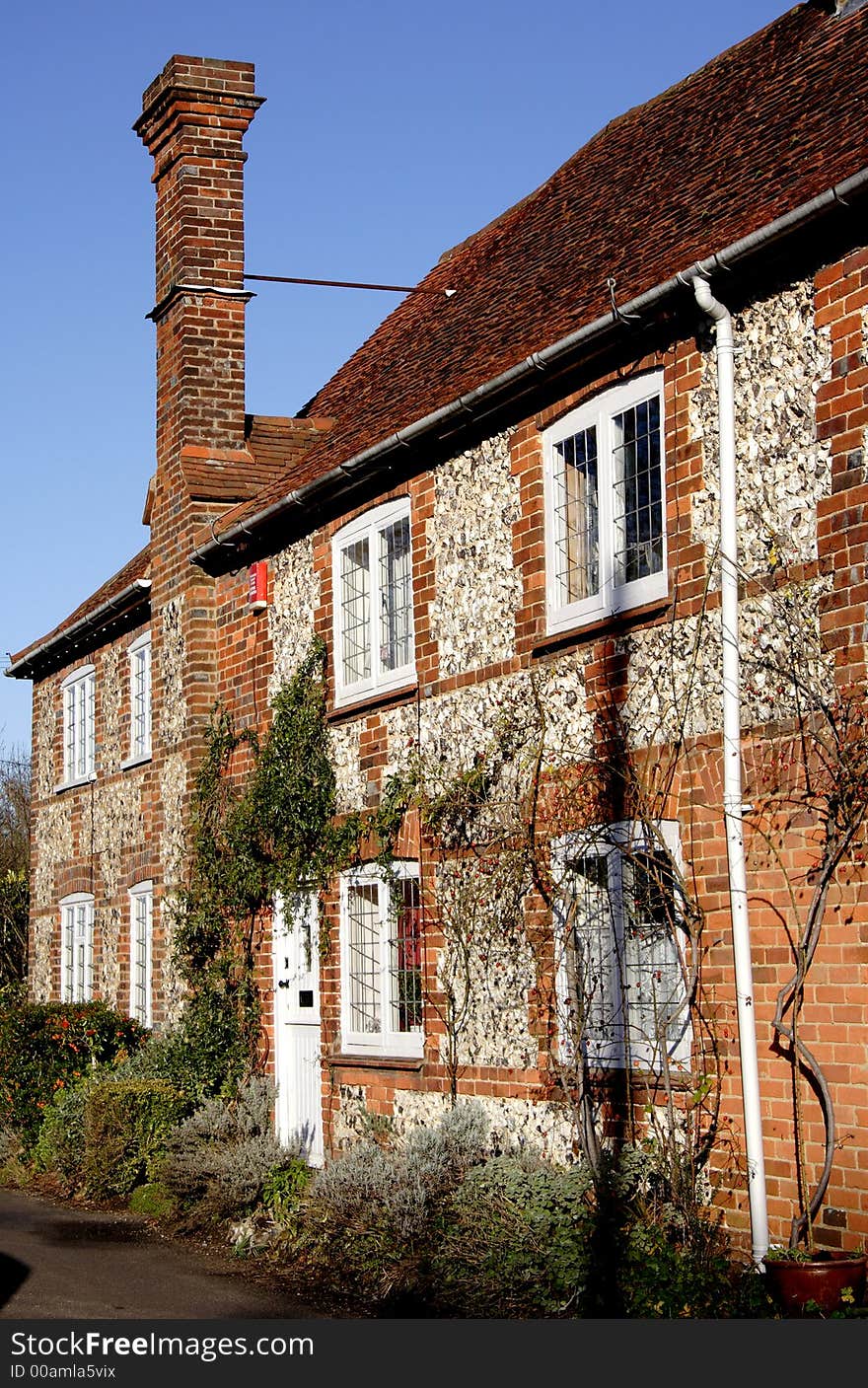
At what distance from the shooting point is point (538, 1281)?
9.24 metres

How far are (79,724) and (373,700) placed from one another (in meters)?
10.3

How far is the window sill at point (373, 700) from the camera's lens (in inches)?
501

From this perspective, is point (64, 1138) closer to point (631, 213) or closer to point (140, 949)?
point (140, 949)

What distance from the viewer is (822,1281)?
7766mm

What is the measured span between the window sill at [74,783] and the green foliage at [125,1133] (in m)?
7.09

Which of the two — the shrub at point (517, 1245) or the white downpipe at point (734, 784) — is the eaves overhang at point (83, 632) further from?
the white downpipe at point (734, 784)

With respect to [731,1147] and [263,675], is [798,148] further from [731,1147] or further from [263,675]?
[263,675]

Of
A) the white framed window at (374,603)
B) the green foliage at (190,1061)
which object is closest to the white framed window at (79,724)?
the green foliage at (190,1061)

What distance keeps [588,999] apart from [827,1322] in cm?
298

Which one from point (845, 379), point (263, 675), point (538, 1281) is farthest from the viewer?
point (263, 675)

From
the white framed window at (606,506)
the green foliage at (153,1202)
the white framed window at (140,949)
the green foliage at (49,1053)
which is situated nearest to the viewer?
the white framed window at (606,506)

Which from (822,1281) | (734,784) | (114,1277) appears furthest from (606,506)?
(114,1277)

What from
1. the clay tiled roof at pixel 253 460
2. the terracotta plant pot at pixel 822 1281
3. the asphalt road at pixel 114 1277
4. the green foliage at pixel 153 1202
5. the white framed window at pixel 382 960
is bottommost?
the asphalt road at pixel 114 1277

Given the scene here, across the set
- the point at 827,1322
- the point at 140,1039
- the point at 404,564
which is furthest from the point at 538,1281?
the point at 140,1039
